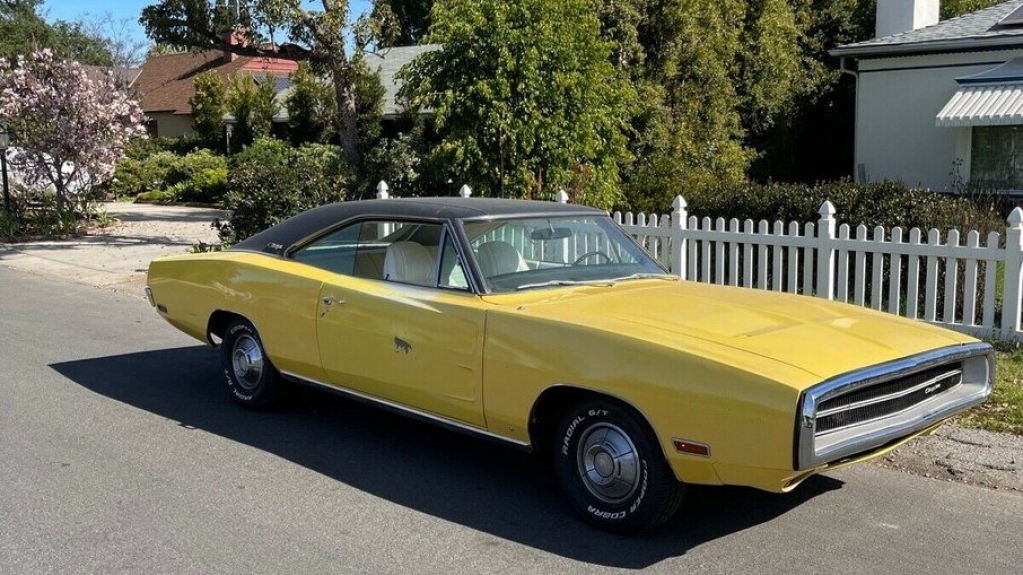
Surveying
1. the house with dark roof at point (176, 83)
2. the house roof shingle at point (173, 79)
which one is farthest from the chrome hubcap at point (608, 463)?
the house roof shingle at point (173, 79)

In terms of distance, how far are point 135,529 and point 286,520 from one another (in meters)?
0.70

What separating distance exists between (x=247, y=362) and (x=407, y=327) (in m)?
1.82

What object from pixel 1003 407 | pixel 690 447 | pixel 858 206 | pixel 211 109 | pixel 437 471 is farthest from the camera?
pixel 211 109

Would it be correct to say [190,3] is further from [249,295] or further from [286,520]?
[286,520]

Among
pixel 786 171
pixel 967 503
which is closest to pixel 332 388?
pixel 967 503

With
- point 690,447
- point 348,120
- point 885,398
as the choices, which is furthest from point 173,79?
point 885,398

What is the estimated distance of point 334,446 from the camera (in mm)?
5883

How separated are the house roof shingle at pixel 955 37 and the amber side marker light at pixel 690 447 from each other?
50.0ft

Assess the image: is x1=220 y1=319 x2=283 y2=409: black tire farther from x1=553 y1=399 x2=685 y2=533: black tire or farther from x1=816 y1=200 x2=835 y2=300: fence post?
x1=816 y1=200 x2=835 y2=300: fence post

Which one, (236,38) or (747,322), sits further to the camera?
(236,38)

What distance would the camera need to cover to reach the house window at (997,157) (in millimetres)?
16234

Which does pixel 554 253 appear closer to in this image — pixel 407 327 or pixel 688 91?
pixel 407 327

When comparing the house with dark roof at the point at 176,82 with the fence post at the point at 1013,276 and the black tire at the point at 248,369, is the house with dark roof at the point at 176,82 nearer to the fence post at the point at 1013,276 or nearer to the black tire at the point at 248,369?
the black tire at the point at 248,369

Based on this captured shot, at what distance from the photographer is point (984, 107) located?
50.8ft
